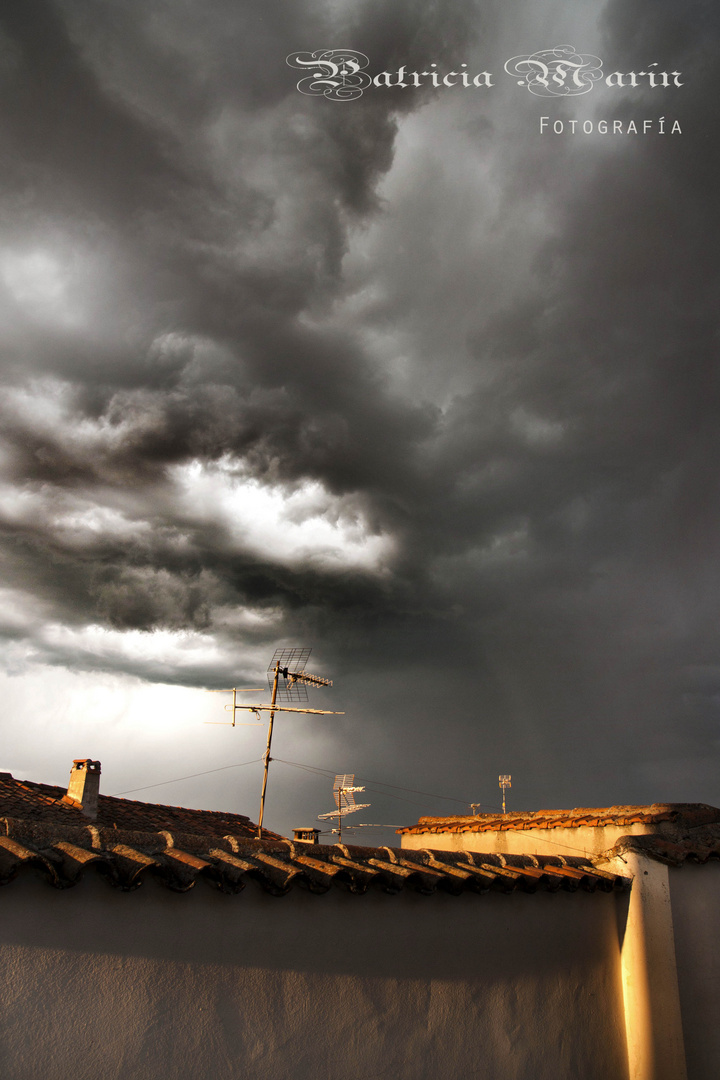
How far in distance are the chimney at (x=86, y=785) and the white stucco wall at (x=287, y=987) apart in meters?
11.1

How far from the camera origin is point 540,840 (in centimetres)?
1213

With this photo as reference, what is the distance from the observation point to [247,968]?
207 inches

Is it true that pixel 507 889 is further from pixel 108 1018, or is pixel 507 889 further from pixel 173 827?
pixel 173 827

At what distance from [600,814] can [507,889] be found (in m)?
5.12

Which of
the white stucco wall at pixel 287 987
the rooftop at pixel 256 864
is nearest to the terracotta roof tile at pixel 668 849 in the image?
the rooftop at pixel 256 864

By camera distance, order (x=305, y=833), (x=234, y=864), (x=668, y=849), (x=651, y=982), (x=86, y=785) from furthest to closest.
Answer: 1. (x=86, y=785)
2. (x=305, y=833)
3. (x=668, y=849)
4. (x=651, y=982)
5. (x=234, y=864)

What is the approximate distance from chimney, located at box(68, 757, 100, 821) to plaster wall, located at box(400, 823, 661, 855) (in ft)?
23.5

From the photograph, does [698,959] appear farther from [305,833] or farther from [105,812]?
[105,812]

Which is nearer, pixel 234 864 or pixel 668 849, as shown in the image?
pixel 234 864

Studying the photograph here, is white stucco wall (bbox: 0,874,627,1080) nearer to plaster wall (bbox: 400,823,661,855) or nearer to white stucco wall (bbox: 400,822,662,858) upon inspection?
white stucco wall (bbox: 400,822,662,858)

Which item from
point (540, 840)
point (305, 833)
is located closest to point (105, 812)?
point (305, 833)

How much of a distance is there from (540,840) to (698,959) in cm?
342

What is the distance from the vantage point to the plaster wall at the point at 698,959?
8.67 meters

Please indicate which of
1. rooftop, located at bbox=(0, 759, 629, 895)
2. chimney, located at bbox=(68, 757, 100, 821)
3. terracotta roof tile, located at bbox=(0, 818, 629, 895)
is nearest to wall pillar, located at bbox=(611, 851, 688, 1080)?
rooftop, located at bbox=(0, 759, 629, 895)
